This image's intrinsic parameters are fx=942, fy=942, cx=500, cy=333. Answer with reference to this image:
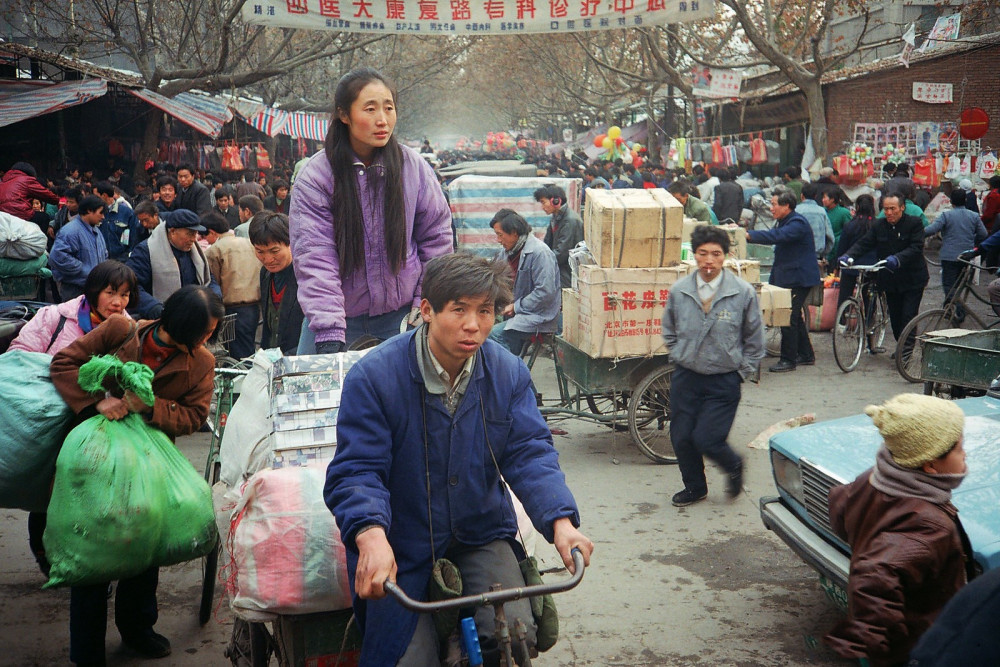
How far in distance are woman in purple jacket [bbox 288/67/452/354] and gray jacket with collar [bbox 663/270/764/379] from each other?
83.9 inches

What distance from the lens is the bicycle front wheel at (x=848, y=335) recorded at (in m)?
9.41

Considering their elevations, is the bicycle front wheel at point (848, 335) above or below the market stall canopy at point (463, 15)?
below

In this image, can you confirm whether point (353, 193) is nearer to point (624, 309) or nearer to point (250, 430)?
point (250, 430)

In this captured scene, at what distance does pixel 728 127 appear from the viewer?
29891 mm

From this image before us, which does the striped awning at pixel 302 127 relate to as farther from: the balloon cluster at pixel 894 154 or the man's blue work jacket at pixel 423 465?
the man's blue work jacket at pixel 423 465

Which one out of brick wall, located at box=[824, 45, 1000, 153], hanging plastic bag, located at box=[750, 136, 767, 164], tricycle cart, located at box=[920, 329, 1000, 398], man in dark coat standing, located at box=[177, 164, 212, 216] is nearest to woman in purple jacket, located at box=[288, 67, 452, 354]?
tricycle cart, located at box=[920, 329, 1000, 398]

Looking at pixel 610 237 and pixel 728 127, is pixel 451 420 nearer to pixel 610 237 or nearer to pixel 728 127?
pixel 610 237

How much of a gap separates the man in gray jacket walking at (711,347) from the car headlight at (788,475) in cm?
106

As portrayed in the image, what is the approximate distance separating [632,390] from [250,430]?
3788 mm

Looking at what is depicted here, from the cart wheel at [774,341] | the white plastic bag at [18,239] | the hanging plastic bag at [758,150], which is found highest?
the hanging plastic bag at [758,150]

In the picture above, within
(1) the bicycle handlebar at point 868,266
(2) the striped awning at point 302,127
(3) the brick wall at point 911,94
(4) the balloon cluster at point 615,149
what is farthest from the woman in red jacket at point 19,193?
(3) the brick wall at point 911,94

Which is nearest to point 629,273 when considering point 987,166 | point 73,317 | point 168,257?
point 168,257

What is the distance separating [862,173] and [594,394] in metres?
14.1

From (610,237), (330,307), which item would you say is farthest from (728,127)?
(330,307)
